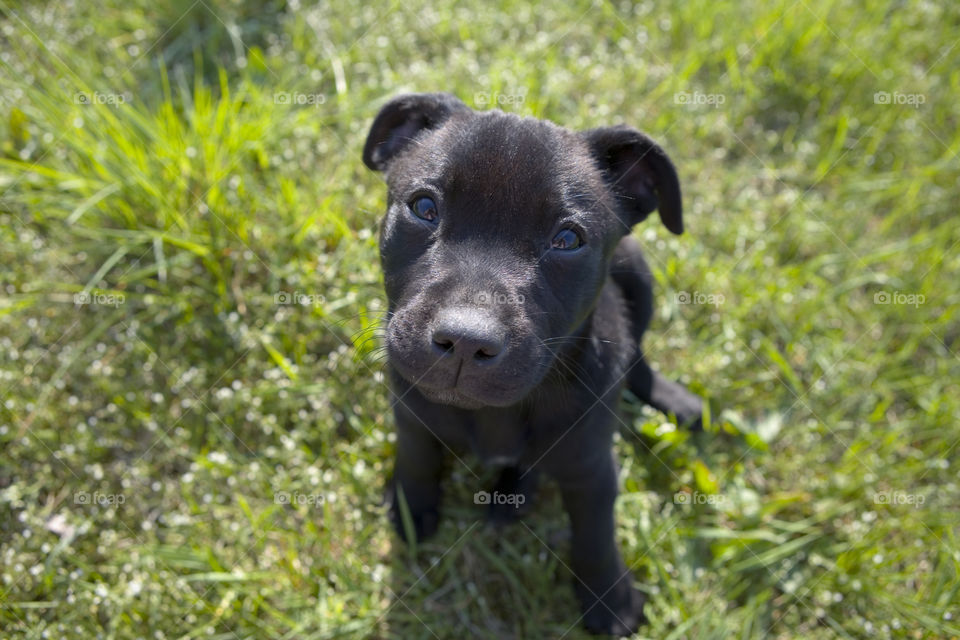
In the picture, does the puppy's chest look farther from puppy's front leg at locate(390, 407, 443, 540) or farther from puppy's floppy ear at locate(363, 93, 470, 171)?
puppy's floppy ear at locate(363, 93, 470, 171)

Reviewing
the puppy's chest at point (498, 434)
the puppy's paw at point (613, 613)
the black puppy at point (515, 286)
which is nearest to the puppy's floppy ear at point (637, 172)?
the black puppy at point (515, 286)

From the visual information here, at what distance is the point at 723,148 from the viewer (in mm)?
4852

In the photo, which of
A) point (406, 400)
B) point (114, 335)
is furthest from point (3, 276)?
point (406, 400)

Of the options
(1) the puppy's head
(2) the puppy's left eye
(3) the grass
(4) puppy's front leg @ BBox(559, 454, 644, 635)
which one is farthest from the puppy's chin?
(3) the grass

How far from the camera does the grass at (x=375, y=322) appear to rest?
137 inches

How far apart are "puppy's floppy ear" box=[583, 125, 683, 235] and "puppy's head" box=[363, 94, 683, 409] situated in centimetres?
2

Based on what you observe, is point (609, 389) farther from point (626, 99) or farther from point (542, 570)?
point (626, 99)

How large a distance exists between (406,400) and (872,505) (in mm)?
2573

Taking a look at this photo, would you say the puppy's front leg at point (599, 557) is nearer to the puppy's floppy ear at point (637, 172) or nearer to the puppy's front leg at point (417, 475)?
the puppy's front leg at point (417, 475)

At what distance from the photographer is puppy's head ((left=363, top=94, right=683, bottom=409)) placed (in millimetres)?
2258

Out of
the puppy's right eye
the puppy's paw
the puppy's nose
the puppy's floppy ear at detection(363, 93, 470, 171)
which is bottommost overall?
the puppy's paw

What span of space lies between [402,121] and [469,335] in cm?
126

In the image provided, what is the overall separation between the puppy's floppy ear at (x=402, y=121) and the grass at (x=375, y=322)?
733 mm

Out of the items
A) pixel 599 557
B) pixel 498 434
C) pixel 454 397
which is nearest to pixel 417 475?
pixel 498 434
